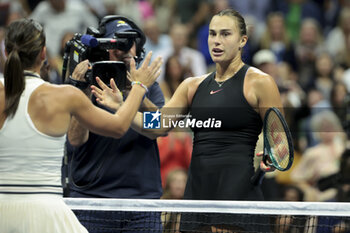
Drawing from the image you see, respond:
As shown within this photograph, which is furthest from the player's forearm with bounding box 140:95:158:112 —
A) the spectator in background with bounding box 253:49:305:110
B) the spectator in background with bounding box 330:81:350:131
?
the spectator in background with bounding box 330:81:350:131

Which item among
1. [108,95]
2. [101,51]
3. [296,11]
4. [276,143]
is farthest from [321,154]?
[296,11]

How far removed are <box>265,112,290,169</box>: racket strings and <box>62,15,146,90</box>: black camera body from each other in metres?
0.97

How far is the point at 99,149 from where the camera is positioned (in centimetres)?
459

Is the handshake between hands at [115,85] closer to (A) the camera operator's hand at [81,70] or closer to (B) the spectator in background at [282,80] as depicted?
(A) the camera operator's hand at [81,70]

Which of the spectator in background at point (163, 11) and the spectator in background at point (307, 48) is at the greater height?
the spectator in background at point (163, 11)

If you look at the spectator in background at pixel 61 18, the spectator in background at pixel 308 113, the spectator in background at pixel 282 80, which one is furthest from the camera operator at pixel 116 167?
the spectator in background at pixel 61 18

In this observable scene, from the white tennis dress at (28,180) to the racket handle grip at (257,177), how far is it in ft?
3.81

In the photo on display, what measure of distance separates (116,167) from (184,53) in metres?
3.44

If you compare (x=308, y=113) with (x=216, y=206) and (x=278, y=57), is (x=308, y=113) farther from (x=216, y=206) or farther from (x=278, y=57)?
(x=216, y=206)

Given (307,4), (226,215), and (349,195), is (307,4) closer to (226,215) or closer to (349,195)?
(349,195)

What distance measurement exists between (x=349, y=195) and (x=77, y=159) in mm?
3004

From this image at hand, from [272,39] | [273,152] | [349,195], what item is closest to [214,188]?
[273,152]

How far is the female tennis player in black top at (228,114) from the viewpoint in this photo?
4.24 meters

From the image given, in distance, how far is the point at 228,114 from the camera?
168 inches
